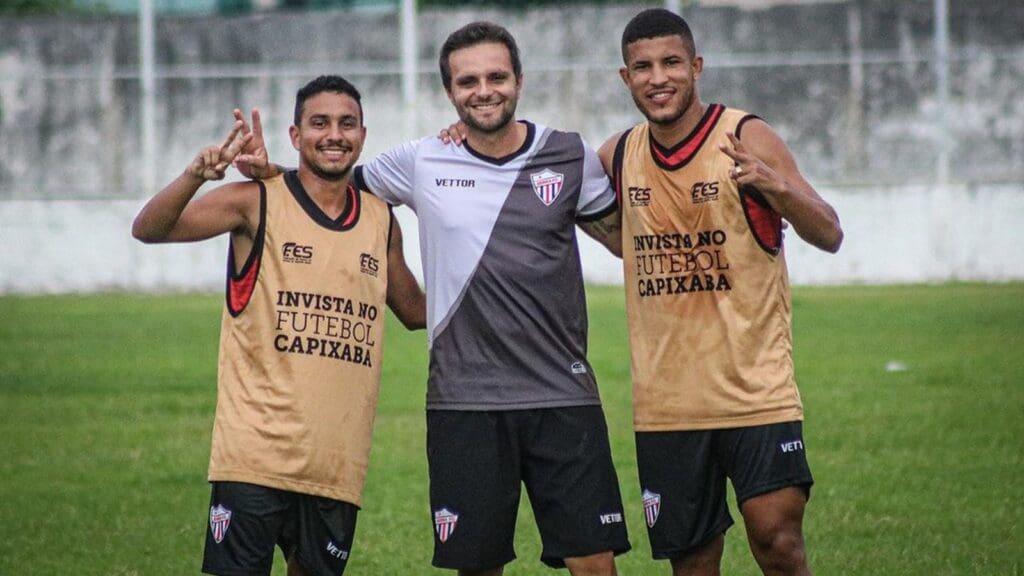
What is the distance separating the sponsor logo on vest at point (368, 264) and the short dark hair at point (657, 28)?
1228mm

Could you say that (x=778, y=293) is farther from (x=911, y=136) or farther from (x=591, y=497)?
(x=911, y=136)

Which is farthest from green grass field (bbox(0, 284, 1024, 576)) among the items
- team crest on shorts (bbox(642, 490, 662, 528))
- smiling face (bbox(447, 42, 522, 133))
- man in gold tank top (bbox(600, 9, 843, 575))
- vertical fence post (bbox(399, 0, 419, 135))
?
vertical fence post (bbox(399, 0, 419, 135))

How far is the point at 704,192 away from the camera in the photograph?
612 centimetres

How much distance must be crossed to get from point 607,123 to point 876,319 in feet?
28.5

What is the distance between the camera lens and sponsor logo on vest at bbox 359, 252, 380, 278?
615cm

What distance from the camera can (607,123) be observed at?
2698cm

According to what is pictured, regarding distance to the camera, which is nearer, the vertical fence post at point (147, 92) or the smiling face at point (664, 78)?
the smiling face at point (664, 78)

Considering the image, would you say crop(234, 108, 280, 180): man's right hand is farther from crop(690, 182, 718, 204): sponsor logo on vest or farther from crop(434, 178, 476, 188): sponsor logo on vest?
crop(690, 182, 718, 204): sponsor logo on vest

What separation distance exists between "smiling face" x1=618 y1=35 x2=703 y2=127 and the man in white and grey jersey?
40cm

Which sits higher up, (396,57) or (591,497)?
(396,57)

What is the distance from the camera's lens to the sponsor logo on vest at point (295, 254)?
6.07 meters

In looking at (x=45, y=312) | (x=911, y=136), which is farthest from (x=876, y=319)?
(x=45, y=312)

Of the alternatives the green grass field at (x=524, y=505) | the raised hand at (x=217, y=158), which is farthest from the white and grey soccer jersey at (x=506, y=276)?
the green grass field at (x=524, y=505)

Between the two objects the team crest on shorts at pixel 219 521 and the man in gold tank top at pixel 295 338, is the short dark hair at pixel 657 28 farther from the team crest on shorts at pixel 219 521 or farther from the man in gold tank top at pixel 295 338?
the team crest on shorts at pixel 219 521
